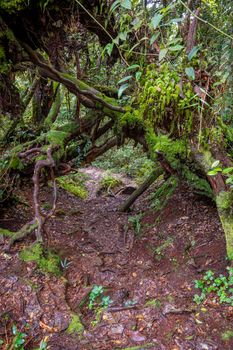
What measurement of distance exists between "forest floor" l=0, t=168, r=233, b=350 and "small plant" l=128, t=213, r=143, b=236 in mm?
50

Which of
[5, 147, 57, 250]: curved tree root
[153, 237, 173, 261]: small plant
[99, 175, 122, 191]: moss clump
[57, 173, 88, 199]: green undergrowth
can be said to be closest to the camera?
[5, 147, 57, 250]: curved tree root

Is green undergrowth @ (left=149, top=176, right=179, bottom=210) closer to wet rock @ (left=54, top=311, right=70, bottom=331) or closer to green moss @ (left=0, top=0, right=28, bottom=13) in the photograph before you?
wet rock @ (left=54, top=311, right=70, bottom=331)

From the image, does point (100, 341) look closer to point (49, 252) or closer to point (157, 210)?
point (49, 252)

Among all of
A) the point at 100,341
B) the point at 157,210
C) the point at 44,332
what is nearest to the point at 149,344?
the point at 100,341

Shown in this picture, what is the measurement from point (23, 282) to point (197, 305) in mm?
2088

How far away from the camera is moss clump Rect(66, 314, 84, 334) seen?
317 centimetres

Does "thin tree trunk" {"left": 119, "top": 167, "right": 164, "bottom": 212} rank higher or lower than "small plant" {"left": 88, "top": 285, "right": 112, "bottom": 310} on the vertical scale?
higher

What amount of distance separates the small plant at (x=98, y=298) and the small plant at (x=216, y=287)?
3.46 ft

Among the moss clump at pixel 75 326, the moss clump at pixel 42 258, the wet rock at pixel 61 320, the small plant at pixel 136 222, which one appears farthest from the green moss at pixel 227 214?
the small plant at pixel 136 222

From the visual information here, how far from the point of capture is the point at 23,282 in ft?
12.3

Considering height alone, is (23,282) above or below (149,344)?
above

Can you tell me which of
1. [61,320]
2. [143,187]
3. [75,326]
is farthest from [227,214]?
[143,187]

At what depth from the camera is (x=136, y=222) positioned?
18.9 feet

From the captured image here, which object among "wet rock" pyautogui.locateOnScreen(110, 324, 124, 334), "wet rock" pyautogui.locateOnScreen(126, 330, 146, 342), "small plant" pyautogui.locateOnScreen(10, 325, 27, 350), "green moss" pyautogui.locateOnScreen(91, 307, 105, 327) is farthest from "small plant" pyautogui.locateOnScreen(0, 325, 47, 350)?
"wet rock" pyautogui.locateOnScreen(126, 330, 146, 342)
